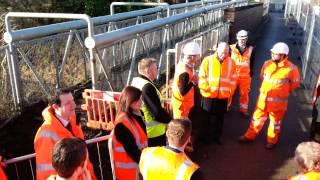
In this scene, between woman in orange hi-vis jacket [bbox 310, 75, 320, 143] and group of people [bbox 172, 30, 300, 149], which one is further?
woman in orange hi-vis jacket [bbox 310, 75, 320, 143]

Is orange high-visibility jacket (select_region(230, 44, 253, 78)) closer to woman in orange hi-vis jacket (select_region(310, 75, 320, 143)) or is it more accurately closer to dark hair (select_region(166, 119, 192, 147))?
woman in orange hi-vis jacket (select_region(310, 75, 320, 143))

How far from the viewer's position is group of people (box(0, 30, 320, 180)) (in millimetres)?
2369

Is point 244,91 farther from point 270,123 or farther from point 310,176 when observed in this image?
point 310,176

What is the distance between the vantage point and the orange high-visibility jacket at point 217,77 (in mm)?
5035

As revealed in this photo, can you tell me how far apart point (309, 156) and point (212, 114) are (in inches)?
114

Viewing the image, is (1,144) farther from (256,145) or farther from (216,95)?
(256,145)

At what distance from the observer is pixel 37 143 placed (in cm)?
269

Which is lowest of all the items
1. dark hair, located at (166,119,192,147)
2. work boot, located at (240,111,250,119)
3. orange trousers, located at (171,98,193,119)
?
work boot, located at (240,111,250,119)

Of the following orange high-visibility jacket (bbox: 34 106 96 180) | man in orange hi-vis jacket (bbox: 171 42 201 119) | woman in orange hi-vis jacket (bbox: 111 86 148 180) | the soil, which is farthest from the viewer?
the soil

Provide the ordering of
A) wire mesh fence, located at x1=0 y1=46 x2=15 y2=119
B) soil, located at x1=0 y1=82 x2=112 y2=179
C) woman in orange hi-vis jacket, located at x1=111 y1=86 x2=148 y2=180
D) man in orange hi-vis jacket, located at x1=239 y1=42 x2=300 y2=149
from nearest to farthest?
woman in orange hi-vis jacket, located at x1=111 y1=86 x2=148 y2=180, soil, located at x1=0 y1=82 x2=112 y2=179, man in orange hi-vis jacket, located at x1=239 y1=42 x2=300 y2=149, wire mesh fence, located at x1=0 y1=46 x2=15 y2=119

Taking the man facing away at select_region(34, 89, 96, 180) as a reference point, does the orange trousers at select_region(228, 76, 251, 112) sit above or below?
below

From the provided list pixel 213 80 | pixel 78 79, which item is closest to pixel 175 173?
pixel 213 80

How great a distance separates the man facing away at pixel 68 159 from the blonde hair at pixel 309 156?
162 centimetres

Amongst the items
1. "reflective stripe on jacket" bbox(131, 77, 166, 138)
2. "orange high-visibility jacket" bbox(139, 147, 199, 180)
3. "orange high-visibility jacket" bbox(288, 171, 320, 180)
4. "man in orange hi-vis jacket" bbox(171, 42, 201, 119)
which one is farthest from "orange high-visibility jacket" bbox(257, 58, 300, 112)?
"orange high-visibility jacket" bbox(139, 147, 199, 180)
